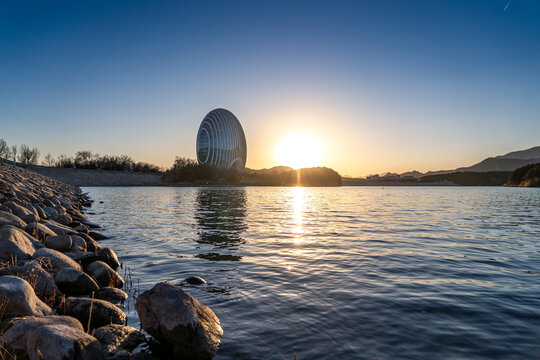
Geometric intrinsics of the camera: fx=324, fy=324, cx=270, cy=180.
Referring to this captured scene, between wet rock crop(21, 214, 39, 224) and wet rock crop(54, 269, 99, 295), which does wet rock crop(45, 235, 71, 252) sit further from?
wet rock crop(54, 269, 99, 295)

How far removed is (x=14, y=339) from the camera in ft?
14.7

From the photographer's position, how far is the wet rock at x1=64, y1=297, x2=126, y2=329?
614 cm

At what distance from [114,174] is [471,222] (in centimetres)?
13090

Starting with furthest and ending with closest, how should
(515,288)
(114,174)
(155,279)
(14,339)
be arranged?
1. (114,174)
2. (155,279)
3. (515,288)
4. (14,339)

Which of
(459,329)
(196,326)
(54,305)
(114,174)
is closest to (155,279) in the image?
(54,305)

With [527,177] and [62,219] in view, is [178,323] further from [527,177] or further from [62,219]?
[527,177]

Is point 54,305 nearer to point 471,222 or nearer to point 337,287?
point 337,287

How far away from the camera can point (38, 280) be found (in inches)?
267

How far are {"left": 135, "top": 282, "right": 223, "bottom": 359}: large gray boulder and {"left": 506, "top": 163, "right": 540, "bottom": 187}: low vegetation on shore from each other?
184 m

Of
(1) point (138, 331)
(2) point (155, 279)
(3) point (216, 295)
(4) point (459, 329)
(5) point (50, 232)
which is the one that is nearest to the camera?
(1) point (138, 331)

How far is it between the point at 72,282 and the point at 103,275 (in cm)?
132

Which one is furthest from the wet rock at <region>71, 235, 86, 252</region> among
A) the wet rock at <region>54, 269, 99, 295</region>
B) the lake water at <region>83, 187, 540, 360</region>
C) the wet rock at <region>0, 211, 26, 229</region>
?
the wet rock at <region>54, 269, 99, 295</region>

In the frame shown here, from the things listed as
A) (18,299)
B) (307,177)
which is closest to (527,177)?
(307,177)

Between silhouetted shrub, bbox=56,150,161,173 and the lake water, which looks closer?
the lake water
